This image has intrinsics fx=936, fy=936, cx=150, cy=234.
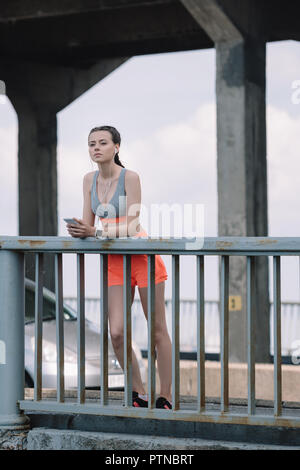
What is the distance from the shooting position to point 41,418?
5164 mm

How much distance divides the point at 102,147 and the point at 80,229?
23.1 inches

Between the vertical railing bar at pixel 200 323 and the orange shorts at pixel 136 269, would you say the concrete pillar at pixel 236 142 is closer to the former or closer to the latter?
the orange shorts at pixel 136 269

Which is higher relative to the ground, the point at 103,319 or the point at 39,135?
the point at 39,135

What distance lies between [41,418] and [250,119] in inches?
406

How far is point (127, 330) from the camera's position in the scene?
15.9 ft

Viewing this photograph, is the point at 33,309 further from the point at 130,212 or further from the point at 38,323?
the point at 130,212

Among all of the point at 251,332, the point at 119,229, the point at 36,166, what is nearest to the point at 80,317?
the point at 119,229

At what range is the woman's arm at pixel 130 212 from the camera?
16.2ft

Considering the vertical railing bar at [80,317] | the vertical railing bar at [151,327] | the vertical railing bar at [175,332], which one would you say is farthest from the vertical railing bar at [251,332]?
the vertical railing bar at [80,317]

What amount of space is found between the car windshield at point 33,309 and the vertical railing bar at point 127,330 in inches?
162

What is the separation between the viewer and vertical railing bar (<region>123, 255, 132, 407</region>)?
4.84 m

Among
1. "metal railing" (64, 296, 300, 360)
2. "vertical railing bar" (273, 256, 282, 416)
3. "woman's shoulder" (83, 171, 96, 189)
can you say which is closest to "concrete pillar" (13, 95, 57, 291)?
"metal railing" (64, 296, 300, 360)

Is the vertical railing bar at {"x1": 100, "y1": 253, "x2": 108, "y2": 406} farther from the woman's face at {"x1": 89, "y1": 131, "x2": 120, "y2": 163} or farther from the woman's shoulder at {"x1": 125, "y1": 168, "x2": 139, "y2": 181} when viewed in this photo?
the woman's face at {"x1": 89, "y1": 131, "x2": 120, "y2": 163}

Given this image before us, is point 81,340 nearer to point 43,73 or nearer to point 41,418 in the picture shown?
point 41,418
